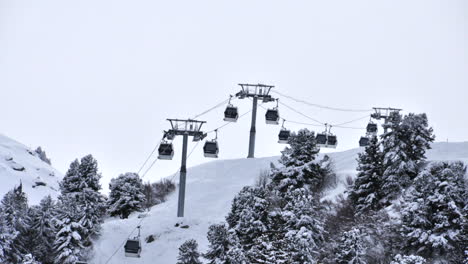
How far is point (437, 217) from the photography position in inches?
1822

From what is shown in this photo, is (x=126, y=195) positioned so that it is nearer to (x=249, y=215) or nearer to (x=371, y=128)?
(x=249, y=215)

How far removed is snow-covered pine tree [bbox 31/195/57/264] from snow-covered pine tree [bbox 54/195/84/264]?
90 cm

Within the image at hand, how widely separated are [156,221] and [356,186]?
20.7 metres

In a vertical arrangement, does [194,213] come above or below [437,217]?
below

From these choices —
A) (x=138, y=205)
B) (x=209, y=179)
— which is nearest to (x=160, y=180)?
(x=209, y=179)

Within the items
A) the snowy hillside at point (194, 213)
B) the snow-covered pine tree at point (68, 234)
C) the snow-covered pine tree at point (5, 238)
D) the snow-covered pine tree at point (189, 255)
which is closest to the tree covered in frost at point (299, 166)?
the snowy hillside at point (194, 213)

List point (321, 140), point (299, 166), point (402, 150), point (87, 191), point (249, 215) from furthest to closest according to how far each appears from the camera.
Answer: point (321, 140) → point (87, 191) → point (299, 166) → point (402, 150) → point (249, 215)

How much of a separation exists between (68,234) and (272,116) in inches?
1021

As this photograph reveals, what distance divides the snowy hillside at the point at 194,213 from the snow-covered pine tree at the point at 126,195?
46.3 inches

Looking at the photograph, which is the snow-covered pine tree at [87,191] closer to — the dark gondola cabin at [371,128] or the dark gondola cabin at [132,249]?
the dark gondola cabin at [132,249]

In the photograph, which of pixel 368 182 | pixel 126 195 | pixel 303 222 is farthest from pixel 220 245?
pixel 126 195

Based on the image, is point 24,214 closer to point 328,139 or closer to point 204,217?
point 204,217

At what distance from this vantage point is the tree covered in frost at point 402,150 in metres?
56.8

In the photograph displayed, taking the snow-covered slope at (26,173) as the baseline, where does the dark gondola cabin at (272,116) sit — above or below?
above
